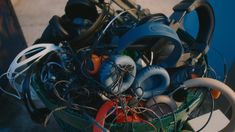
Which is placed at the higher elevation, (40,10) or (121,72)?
(121,72)

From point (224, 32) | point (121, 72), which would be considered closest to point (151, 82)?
point (121, 72)

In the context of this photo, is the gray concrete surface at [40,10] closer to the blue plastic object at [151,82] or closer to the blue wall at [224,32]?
the blue wall at [224,32]

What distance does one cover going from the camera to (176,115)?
35.2 inches

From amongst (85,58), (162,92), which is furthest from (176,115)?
(85,58)

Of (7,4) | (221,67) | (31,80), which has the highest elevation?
(7,4)

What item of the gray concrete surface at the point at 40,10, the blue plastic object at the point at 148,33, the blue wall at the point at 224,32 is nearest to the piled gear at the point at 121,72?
the blue plastic object at the point at 148,33

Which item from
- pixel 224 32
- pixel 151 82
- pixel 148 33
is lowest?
pixel 224 32

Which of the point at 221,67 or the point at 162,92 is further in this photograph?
the point at 221,67

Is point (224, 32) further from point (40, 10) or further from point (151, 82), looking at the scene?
point (40, 10)

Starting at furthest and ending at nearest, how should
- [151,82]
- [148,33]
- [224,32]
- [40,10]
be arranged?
1. [40,10]
2. [224,32]
3. [151,82]
4. [148,33]

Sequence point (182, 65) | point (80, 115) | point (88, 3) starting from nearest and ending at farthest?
point (80, 115) → point (182, 65) → point (88, 3)

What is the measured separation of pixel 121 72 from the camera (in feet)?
2.88

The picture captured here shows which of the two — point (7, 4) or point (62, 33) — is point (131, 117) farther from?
point (7, 4)

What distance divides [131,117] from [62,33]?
35 cm
